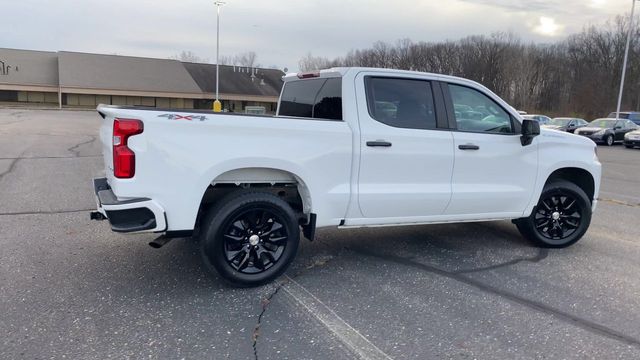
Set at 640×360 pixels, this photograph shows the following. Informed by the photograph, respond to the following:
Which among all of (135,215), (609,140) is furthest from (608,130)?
(135,215)

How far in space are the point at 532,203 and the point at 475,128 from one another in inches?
47.1

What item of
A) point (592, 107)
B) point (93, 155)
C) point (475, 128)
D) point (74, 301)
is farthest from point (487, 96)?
point (592, 107)

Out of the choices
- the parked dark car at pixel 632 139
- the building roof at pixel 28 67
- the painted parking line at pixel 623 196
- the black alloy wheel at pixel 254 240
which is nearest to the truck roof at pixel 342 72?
the black alloy wheel at pixel 254 240

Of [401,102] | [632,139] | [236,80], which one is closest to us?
[401,102]

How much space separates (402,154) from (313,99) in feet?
3.99

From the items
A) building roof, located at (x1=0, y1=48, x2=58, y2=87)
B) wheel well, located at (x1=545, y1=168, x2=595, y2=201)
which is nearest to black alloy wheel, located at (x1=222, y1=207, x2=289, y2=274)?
wheel well, located at (x1=545, y1=168, x2=595, y2=201)

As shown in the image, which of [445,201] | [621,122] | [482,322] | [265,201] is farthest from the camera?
[621,122]

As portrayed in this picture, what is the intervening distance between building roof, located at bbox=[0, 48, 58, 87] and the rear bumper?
202ft

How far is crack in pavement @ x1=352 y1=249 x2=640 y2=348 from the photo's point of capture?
3.81 m

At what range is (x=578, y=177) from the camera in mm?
6285

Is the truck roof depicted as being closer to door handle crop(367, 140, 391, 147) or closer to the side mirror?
door handle crop(367, 140, 391, 147)

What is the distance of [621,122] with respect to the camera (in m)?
29.7

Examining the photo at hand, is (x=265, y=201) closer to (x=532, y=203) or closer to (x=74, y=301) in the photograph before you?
(x=74, y=301)

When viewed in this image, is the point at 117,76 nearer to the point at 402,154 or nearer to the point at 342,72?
the point at 342,72
